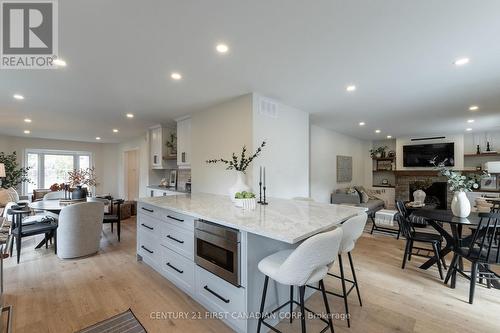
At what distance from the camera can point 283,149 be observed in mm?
3781

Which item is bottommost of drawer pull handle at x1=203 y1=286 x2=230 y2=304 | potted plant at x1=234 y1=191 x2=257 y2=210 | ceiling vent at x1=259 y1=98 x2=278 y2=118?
drawer pull handle at x1=203 y1=286 x2=230 y2=304

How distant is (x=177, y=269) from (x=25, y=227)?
107 inches

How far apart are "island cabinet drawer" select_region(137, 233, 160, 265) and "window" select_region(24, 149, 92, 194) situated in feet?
21.8

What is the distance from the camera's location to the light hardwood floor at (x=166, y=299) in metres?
1.94

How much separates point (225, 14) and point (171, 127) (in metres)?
4.45

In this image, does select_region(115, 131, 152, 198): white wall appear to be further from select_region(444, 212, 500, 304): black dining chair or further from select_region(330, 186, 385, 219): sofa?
select_region(444, 212, 500, 304): black dining chair

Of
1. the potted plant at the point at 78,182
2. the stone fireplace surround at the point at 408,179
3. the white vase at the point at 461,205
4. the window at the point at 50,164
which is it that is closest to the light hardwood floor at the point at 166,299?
the white vase at the point at 461,205

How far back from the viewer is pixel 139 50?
2.12 meters

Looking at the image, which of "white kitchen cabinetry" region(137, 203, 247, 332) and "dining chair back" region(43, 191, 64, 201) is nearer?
"white kitchen cabinetry" region(137, 203, 247, 332)

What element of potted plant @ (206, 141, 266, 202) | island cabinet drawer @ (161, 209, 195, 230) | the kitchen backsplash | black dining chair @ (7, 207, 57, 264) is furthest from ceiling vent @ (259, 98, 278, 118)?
black dining chair @ (7, 207, 57, 264)

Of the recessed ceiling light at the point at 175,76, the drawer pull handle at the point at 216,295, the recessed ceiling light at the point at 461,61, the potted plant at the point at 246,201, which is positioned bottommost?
the drawer pull handle at the point at 216,295

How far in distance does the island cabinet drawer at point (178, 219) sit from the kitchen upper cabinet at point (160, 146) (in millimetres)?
3199

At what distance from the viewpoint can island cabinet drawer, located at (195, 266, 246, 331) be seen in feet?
5.83

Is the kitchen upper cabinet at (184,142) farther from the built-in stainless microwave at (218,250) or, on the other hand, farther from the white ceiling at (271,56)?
the built-in stainless microwave at (218,250)
